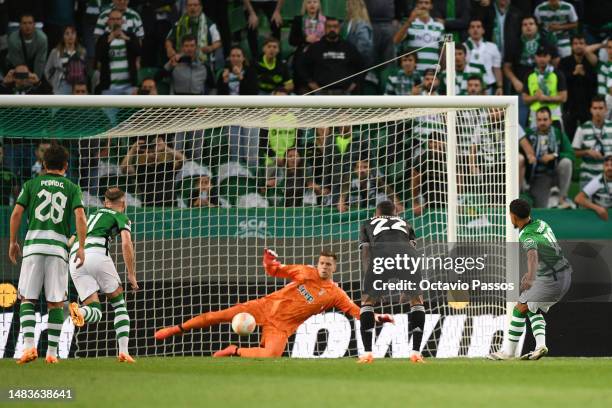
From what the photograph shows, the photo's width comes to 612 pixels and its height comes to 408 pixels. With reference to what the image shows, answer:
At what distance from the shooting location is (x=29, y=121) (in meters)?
12.3

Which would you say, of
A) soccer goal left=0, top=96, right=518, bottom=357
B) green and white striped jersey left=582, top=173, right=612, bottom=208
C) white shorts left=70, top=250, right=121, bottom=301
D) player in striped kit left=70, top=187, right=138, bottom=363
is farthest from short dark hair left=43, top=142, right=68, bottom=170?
green and white striped jersey left=582, top=173, right=612, bottom=208

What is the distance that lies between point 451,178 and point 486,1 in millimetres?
5433

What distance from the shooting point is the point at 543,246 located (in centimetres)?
1116

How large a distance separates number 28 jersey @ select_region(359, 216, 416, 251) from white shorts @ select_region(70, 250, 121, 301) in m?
2.28

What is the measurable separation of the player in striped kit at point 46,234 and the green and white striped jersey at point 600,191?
294 inches

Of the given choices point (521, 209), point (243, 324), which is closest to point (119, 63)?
point (243, 324)

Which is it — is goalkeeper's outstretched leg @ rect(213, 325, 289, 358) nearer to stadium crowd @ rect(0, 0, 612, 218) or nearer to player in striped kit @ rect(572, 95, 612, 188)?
stadium crowd @ rect(0, 0, 612, 218)

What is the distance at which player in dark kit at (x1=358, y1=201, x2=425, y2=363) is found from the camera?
426 inches

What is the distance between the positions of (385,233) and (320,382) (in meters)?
2.50

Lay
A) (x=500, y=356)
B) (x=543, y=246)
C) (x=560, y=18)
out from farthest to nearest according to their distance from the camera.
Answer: (x=560, y=18) → (x=500, y=356) → (x=543, y=246)

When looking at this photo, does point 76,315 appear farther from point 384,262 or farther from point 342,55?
point 342,55

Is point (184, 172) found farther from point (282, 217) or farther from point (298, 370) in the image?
point (298, 370)

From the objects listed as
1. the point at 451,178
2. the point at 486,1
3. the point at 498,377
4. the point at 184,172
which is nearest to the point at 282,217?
the point at 184,172

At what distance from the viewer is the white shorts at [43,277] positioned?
10047mm
